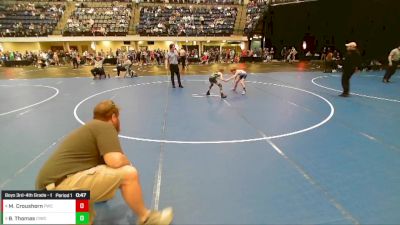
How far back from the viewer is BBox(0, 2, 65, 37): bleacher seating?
30.4 metres

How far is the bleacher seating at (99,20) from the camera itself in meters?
31.3

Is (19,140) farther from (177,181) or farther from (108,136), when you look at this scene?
(108,136)

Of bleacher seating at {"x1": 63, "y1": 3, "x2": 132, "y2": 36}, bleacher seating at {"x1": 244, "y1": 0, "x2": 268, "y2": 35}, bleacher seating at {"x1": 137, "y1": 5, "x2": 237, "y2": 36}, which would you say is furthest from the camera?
bleacher seating at {"x1": 137, "y1": 5, "x2": 237, "y2": 36}

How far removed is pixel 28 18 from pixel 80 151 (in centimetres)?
3473

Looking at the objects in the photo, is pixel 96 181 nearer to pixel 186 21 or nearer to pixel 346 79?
pixel 346 79

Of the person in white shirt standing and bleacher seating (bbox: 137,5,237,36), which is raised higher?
bleacher seating (bbox: 137,5,237,36)

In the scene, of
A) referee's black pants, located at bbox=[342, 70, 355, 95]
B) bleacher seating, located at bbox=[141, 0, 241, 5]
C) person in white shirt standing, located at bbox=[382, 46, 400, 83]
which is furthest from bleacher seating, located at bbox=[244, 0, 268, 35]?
referee's black pants, located at bbox=[342, 70, 355, 95]

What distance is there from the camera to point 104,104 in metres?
3.24

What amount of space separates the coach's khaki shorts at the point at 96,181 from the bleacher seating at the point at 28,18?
105ft

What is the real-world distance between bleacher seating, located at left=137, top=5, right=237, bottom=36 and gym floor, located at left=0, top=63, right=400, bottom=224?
883 inches

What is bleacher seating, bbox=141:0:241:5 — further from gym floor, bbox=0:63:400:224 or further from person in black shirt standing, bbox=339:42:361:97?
person in black shirt standing, bbox=339:42:361:97

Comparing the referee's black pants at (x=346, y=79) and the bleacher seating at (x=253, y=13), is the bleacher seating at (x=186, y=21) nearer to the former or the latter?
the bleacher seating at (x=253, y=13)

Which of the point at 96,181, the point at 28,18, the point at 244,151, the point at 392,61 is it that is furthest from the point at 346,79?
the point at 28,18
